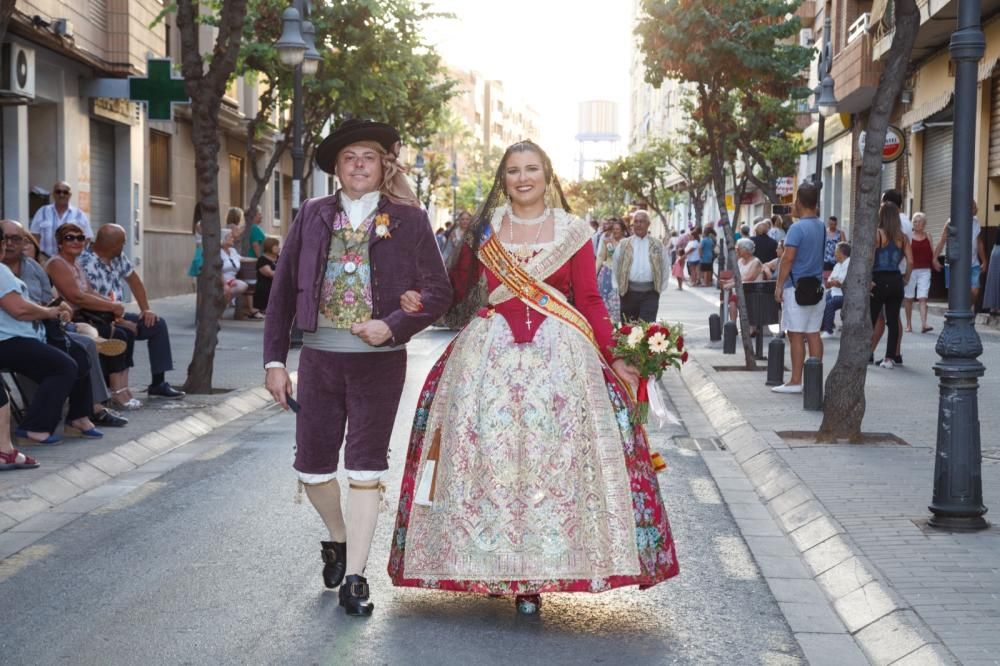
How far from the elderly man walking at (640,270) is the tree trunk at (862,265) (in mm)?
6239

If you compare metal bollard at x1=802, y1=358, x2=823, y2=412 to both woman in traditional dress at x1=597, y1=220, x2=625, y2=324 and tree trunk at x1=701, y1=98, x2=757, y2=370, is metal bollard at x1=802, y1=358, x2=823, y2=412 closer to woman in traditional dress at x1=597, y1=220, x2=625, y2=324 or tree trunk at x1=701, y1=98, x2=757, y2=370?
tree trunk at x1=701, y1=98, x2=757, y2=370

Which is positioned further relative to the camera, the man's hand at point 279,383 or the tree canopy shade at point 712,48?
the tree canopy shade at point 712,48

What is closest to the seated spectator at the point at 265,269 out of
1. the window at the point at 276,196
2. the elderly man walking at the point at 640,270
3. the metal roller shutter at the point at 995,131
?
the elderly man walking at the point at 640,270

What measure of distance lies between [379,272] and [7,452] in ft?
13.0

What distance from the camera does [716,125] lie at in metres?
19.4

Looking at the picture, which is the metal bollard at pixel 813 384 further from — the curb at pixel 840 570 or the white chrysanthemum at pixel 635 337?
the white chrysanthemum at pixel 635 337

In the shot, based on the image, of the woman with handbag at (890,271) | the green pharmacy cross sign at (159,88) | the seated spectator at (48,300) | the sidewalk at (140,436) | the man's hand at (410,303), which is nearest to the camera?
the man's hand at (410,303)

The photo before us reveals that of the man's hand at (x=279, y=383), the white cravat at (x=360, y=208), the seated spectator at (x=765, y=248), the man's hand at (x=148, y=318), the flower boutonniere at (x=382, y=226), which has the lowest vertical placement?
the man's hand at (x=148, y=318)

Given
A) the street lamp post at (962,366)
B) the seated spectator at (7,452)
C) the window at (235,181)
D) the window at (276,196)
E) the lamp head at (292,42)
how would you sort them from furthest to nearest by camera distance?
the window at (276,196) < the window at (235,181) < the lamp head at (292,42) < the seated spectator at (7,452) < the street lamp post at (962,366)

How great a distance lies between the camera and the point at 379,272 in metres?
5.45

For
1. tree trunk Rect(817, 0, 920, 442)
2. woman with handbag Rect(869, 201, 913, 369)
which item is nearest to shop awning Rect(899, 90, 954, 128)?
woman with handbag Rect(869, 201, 913, 369)

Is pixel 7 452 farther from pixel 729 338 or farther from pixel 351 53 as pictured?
pixel 351 53

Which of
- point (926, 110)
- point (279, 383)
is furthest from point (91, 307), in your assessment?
point (926, 110)

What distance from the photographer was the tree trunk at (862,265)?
921cm
